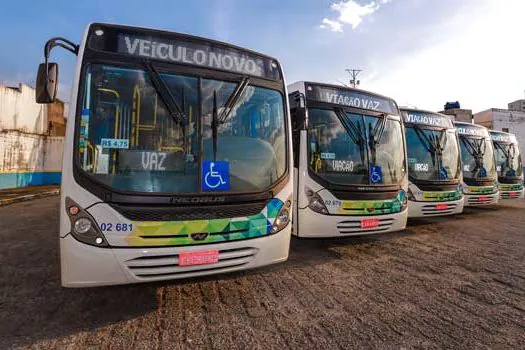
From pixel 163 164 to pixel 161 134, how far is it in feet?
1.04

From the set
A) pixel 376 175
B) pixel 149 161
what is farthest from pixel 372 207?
pixel 149 161

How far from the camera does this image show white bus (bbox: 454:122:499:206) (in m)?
9.34

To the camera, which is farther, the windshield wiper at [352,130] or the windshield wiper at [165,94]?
the windshield wiper at [352,130]

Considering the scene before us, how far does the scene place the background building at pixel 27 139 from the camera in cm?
1781

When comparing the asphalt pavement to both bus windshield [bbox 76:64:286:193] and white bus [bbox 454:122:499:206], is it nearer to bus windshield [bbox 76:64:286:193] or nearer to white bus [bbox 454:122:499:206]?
bus windshield [bbox 76:64:286:193]

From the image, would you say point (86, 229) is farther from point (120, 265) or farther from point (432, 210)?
point (432, 210)

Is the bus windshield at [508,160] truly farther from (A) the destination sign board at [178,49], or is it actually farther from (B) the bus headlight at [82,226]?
(B) the bus headlight at [82,226]

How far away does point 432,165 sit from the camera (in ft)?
25.5

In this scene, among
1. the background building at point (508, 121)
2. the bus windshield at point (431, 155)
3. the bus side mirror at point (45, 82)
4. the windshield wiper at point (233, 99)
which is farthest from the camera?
the background building at point (508, 121)

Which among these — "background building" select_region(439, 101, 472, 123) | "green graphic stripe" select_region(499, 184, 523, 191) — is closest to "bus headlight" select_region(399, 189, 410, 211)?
"green graphic stripe" select_region(499, 184, 523, 191)

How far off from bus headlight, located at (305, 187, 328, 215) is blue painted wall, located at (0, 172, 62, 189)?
16215 millimetres

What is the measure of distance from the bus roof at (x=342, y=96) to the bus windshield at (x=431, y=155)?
6.26 feet

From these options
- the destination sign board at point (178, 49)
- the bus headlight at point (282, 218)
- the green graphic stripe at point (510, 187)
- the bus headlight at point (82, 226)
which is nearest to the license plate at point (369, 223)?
the bus headlight at point (282, 218)

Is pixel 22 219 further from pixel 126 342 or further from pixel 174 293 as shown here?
pixel 126 342
